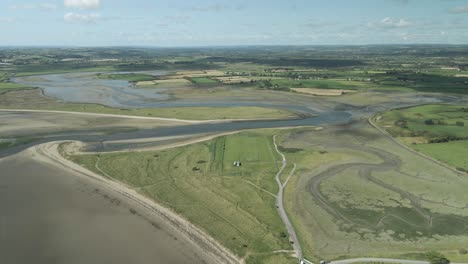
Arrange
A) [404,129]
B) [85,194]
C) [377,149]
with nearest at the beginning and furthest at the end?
[85,194], [377,149], [404,129]

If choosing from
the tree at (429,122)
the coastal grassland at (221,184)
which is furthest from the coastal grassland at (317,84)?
the coastal grassland at (221,184)

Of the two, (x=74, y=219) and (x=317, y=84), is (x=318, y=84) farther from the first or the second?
(x=74, y=219)

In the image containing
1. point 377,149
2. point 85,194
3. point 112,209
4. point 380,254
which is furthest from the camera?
point 377,149

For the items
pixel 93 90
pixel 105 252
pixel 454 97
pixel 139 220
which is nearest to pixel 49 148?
pixel 139 220

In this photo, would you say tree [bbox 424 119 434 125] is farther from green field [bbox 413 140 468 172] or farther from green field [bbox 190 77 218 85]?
green field [bbox 190 77 218 85]

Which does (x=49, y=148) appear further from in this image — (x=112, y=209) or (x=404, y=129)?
(x=404, y=129)

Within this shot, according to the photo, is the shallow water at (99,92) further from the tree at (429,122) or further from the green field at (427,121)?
the tree at (429,122)
